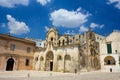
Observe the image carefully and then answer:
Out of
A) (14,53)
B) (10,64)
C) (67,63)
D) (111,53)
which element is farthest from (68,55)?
(10,64)

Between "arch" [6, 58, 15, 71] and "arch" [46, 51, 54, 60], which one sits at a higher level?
"arch" [46, 51, 54, 60]

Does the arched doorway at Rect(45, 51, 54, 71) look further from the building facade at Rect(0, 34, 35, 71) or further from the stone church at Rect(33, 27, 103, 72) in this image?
the building facade at Rect(0, 34, 35, 71)

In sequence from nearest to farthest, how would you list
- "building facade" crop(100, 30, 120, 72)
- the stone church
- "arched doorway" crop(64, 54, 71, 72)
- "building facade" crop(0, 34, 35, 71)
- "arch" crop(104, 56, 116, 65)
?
the stone church → "arched doorway" crop(64, 54, 71, 72) → "building facade" crop(0, 34, 35, 71) → "building facade" crop(100, 30, 120, 72) → "arch" crop(104, 56, 116, 65)

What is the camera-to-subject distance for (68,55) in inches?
1131

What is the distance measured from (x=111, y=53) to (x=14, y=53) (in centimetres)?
2373

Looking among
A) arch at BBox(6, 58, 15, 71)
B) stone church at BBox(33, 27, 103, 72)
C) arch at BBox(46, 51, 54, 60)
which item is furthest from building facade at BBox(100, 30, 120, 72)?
arch at BBox(6, 58, 15, 71)

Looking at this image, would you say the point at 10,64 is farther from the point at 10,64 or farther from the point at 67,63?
the point at 67,63

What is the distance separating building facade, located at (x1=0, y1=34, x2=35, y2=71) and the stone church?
2.71 metres

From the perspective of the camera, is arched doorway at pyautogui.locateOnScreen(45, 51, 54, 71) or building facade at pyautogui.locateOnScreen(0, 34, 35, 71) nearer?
building facade at pyautogui.locateOnScreen(0, 34, 35, 71)

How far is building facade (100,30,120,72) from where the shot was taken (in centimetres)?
3069

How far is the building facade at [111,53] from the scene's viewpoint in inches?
1208

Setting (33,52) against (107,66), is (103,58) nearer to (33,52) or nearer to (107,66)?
(107,66)

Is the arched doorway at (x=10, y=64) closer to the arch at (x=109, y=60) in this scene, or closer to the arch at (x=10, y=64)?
the arch at (x=10, y=64)

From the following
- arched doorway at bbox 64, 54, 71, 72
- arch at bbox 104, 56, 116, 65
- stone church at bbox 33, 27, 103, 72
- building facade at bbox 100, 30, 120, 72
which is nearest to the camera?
stone church at bbox 33, 27, 103, 72
